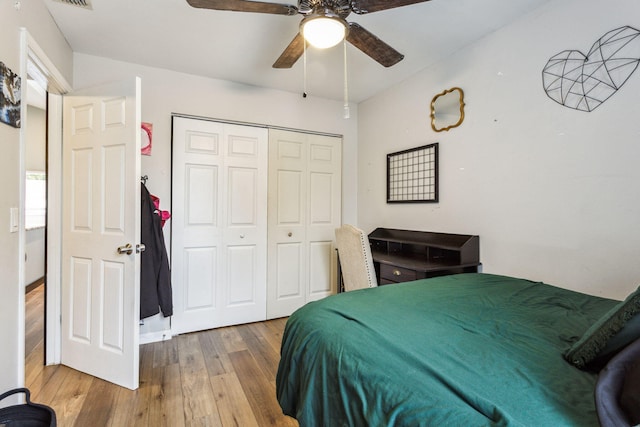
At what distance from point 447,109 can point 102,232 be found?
282 cm

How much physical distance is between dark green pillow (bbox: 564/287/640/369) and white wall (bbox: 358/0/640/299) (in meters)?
1.02

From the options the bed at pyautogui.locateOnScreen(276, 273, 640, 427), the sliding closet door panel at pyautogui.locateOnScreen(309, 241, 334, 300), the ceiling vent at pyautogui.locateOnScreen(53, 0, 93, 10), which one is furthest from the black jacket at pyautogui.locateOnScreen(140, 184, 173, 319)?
the bed at pyautogui.locateOnScreen(276, 273, 640, 427)

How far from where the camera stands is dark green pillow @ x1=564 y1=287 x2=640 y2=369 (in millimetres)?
804

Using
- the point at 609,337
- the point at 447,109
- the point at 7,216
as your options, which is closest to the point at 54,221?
the point at 7,216

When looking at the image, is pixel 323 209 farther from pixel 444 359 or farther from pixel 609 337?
pixel 609 337

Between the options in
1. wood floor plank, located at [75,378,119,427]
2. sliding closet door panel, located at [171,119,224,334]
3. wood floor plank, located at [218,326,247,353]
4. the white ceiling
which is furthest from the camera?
sliding closet door panel, located at [171,119,224,334]

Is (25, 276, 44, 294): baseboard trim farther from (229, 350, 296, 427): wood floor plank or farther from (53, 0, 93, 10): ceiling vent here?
(53, 0, 93, 10): ceiling vent

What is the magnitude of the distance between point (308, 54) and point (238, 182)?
4.54 ft

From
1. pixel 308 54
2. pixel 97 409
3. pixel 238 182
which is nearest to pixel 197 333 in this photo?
pixel 97 409

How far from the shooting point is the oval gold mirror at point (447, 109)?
245 cm

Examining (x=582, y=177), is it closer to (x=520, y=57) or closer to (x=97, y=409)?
(x=520, y=57)

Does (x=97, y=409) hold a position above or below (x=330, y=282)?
below

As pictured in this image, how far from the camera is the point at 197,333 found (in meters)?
2.89

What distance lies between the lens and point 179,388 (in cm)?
198
